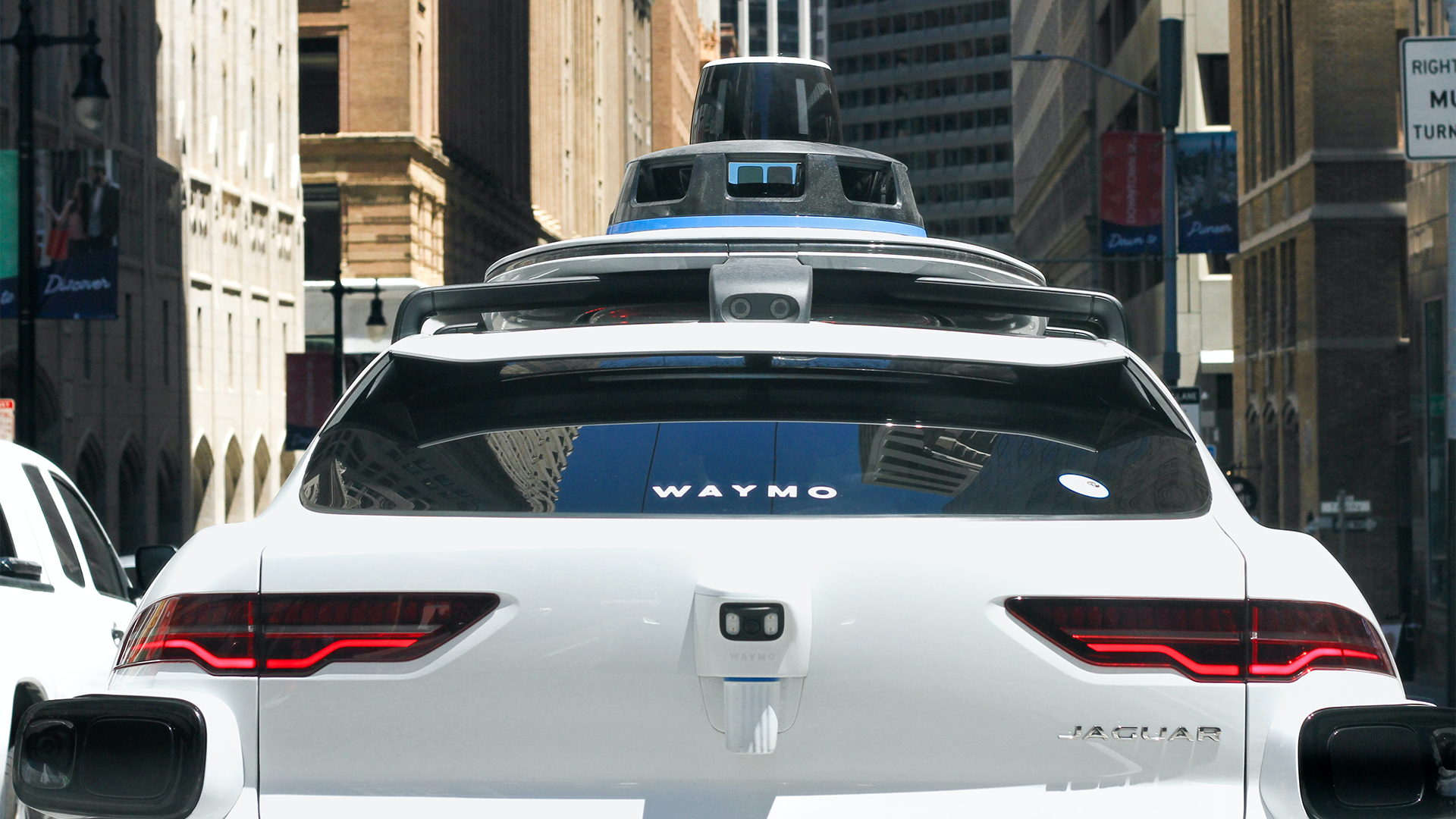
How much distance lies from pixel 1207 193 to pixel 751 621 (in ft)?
93.9

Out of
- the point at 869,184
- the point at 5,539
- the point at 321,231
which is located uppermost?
the point at 321,231

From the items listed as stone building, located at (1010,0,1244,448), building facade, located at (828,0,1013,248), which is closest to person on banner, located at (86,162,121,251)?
stone building, located at (1010,0,1244,448)

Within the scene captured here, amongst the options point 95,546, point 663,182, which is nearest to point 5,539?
point 95,546

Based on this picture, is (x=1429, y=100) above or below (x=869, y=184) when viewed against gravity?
above

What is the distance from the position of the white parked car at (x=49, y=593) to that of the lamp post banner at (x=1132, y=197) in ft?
87.9

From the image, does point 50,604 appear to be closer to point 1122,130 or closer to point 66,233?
point 66,233

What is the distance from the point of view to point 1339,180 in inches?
1302

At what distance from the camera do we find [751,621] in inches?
107

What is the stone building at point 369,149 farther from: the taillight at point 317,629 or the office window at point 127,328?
the taillight at point 317,629

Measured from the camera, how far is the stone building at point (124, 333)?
31359 mm

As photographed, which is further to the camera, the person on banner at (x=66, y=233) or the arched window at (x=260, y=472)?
the arched window at (x=260, y=472)

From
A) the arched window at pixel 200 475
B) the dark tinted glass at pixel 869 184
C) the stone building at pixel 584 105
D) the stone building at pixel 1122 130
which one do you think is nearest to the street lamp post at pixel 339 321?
the arched window at pixel 200 475

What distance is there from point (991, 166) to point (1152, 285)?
127 metres

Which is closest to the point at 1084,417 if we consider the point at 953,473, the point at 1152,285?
the point at 953,473
